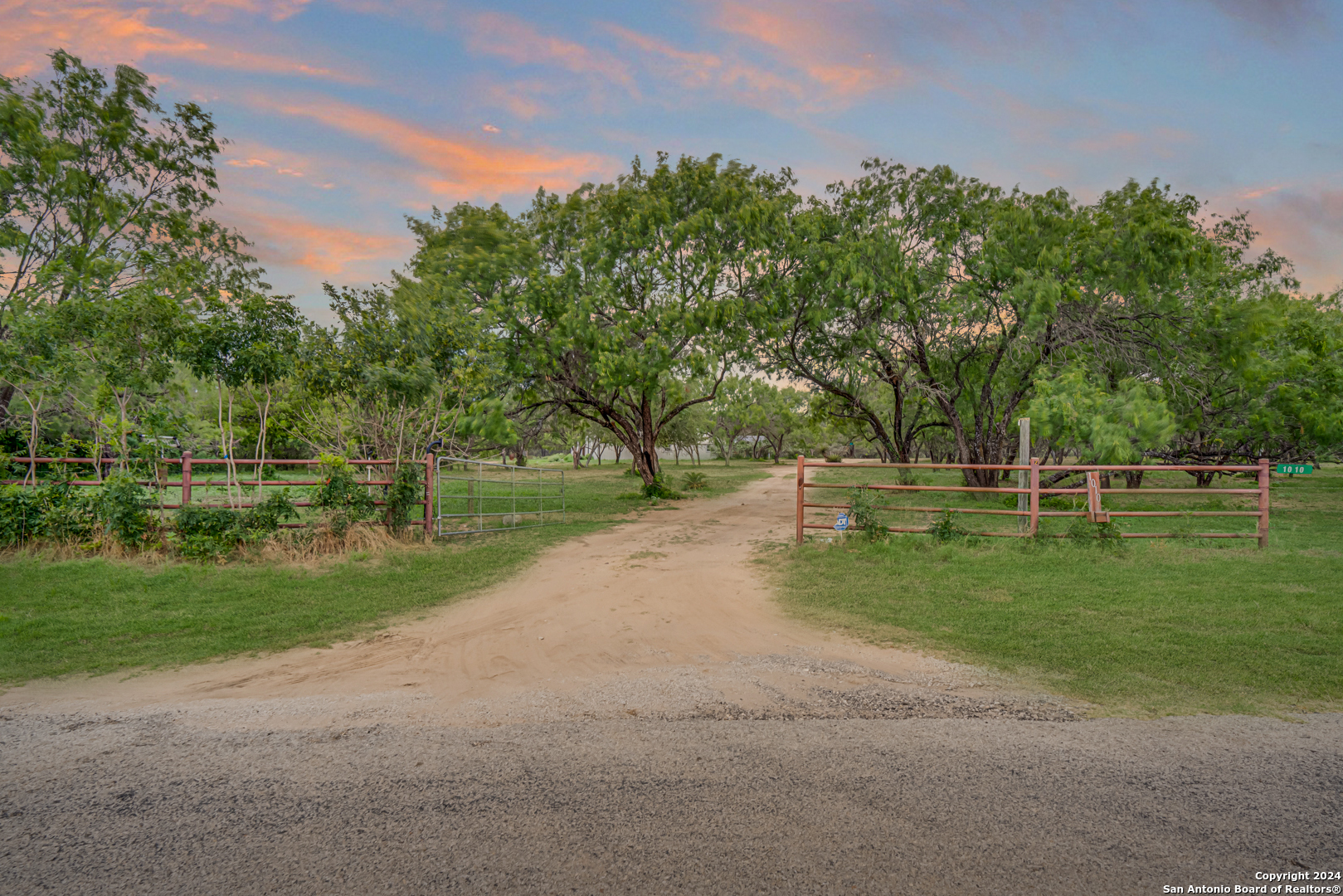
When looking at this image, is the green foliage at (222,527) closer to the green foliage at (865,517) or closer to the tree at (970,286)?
the green foliage at (865,517)

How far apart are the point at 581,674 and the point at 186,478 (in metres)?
8.25

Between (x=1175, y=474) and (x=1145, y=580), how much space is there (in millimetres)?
29761

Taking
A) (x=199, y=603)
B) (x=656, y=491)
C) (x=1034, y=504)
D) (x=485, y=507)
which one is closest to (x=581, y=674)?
(x=199, y=603)

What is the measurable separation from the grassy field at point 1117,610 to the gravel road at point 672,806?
76 cm

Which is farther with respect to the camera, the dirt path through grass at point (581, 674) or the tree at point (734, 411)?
the tree at point (734, 411)

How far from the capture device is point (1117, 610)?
261 inches

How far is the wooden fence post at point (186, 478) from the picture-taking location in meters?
9.61

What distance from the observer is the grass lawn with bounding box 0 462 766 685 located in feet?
18.2

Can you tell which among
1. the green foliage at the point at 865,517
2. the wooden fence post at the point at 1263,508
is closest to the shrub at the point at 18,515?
the green foliage at the point at 865,517

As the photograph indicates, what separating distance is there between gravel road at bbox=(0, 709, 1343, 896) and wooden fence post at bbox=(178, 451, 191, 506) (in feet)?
21.5

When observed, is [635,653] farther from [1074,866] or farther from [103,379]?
[103,379]

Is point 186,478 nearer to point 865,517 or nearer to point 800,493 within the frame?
point 800,493

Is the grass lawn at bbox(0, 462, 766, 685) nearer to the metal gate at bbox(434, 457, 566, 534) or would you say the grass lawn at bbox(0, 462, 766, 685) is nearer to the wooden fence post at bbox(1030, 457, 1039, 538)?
the metal gate at bbox(434, 457, 566, 534)

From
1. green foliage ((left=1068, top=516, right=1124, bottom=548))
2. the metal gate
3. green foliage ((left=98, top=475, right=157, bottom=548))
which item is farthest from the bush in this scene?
green foliage ((left=1068, top=516, right=1124, bottom=548))
